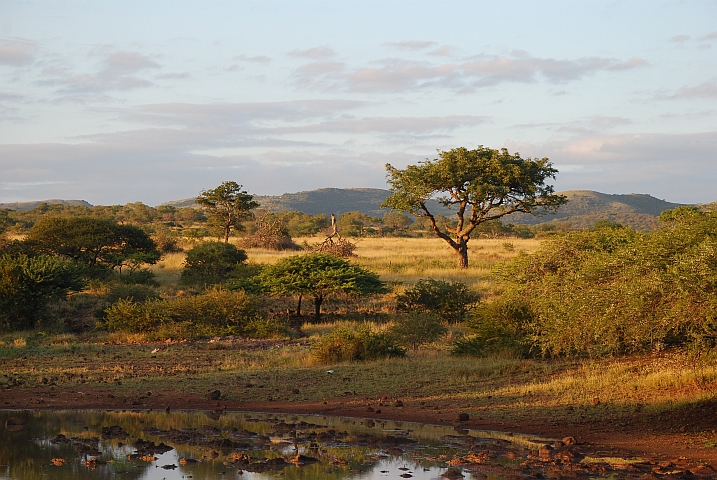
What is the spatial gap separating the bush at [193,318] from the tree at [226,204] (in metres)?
27.8

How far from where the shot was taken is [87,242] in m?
35.3

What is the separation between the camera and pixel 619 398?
13.5 meters

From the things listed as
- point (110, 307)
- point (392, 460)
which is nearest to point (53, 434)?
point (392, 460)

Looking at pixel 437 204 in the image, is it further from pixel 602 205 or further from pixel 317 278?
pixel 317 278

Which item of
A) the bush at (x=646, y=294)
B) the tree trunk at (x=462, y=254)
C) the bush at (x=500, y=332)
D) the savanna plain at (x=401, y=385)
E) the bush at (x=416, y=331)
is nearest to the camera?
the bush at (x=646, y=294)

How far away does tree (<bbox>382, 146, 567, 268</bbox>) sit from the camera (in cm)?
3781

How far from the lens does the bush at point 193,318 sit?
23438 mm

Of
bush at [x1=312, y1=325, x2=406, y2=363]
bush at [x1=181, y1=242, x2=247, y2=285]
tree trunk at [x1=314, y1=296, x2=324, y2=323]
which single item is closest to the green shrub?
bush at [x1=181, y1=242, x2=247, y2=285]

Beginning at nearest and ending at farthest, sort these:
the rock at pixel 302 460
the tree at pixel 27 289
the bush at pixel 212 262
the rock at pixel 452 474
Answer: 1. the rock at pixel 452 474
2. the rock at pixel 302 460
3. the tree at pixel 27 289
4. the bush at pixel 212 262

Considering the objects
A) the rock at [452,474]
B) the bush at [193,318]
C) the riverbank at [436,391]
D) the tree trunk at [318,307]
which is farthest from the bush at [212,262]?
the rock at [452,474]

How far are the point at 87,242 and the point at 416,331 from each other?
19773mm

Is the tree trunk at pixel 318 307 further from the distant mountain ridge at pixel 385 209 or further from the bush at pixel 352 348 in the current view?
the distant mountain ridge at pixel 385 209

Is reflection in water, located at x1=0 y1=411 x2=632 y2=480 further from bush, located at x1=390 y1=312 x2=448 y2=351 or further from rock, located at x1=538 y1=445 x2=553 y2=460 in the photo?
bush, located at x1=390 y1=312 x2=448 y2=351

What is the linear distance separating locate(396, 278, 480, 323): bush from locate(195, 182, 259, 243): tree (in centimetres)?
2688
